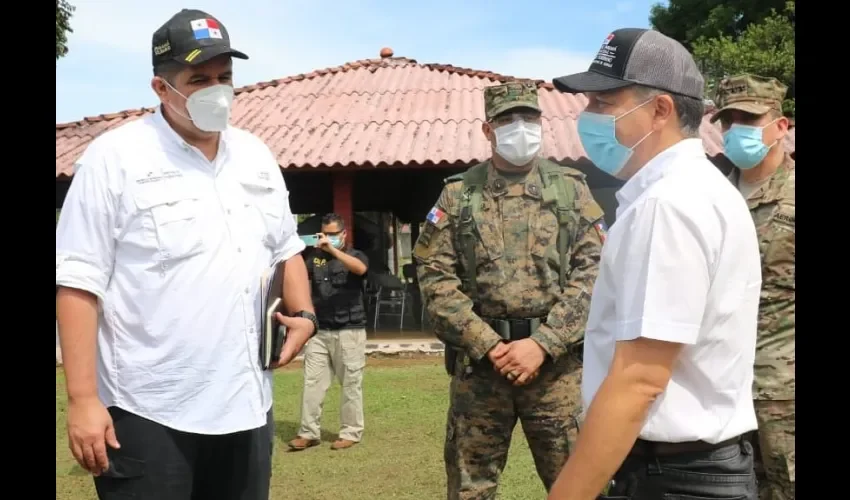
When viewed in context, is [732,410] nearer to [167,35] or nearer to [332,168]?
[167,35]

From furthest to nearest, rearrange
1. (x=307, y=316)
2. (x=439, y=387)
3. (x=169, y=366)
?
1. (x=439, y=387)
2. (x=307, y=316)
3. (x=169, y=366)

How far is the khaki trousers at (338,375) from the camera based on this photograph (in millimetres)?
5754

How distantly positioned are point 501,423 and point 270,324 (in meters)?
1.21

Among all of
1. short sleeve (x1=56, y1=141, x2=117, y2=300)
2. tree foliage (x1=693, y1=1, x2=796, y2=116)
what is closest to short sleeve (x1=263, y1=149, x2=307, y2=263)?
short sleeve (x1=56, y1=141, x2=117, y2=300)

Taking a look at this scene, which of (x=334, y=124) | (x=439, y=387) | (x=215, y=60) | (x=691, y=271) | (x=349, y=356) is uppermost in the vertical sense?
(x=334, y=124)

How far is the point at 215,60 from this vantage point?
7.12 ft

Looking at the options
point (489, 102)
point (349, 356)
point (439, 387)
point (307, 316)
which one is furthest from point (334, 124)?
point (307, 316)

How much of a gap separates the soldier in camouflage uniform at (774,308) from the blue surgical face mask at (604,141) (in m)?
1.60

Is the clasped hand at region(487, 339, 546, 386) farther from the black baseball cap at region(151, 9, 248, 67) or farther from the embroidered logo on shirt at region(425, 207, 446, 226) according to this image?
the black baseball cap at region(151, 9, 248, 67)

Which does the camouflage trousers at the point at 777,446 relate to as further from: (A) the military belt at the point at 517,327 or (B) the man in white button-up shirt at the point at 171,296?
(B) the man in white button-up shirt at the point at 171,296

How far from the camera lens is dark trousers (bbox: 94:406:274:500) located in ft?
6.37

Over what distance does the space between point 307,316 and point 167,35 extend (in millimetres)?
964

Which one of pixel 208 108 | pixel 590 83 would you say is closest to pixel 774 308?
pixel 590 83
